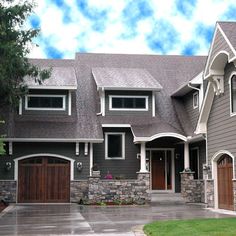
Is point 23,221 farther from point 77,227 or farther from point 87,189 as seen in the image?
point 87,189

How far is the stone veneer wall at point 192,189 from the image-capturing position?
77.3ft

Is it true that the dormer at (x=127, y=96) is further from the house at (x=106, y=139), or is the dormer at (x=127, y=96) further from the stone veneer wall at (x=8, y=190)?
the stone veneer wall at (x=8, y=190)

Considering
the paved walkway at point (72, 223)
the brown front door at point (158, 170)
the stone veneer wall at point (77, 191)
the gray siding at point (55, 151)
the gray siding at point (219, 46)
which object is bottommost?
the paved walkway at point (72, 223)

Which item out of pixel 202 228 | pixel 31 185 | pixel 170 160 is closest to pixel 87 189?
pixel 31 185

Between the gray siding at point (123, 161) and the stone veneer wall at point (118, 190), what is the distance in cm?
185

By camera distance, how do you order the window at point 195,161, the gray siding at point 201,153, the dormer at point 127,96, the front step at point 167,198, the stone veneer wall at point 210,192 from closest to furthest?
the stone veneer wall at point 210,192 < the front step at point 167,198 < the gray siding at point 201,153 < the window at point 195,161 < the dormer at point 127,96

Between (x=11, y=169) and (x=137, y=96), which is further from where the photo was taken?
(x=137, y=96)

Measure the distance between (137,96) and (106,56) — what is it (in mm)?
6093

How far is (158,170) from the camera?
26297 mm

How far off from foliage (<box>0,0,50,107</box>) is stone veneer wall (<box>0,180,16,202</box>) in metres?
4.43

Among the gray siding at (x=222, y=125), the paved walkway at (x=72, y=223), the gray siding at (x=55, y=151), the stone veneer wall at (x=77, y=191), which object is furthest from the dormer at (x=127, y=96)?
the paved walkway at (x=72, y=223)

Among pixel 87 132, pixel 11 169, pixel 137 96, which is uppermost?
pixel 137 96

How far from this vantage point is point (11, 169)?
23.8 m

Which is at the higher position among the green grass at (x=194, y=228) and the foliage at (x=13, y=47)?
the foliage at (x=13, y=47)
